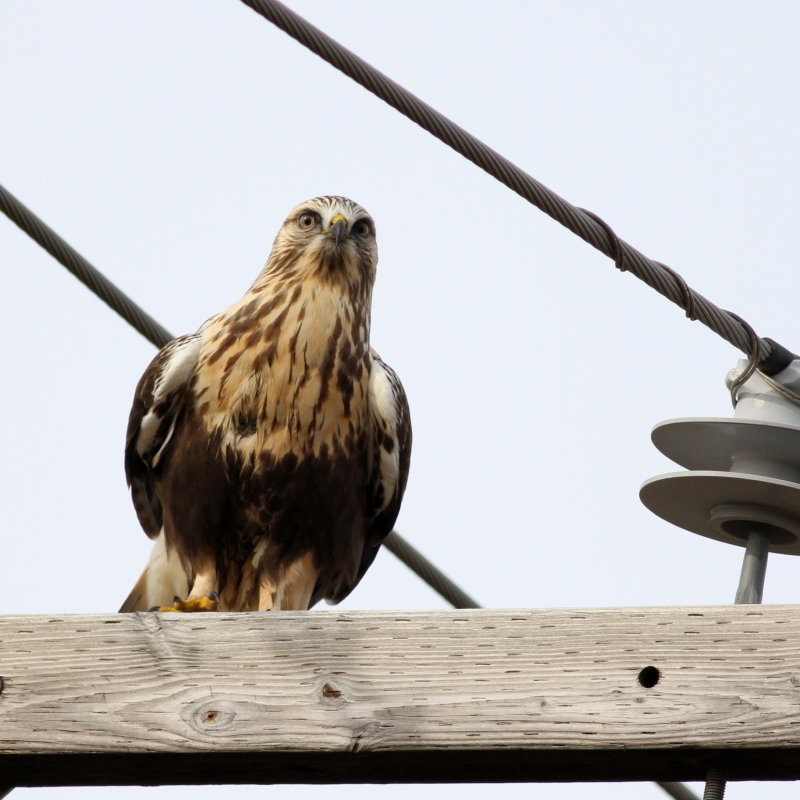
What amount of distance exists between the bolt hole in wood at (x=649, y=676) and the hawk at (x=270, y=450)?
2256mm

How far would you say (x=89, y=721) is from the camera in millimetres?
2432

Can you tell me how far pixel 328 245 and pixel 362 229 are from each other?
11.5 inches

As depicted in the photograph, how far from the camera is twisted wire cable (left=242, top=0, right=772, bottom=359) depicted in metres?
3.86

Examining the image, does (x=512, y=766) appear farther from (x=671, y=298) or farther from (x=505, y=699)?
(x=671, y=298)

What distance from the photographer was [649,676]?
2350 millimetres

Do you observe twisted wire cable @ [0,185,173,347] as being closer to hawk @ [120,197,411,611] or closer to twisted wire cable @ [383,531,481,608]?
hawk @ [120,197,411,611]

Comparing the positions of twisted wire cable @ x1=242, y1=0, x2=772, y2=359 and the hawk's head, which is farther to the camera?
the hawk's head

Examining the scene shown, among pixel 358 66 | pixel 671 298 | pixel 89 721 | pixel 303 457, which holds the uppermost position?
pixel 358 66

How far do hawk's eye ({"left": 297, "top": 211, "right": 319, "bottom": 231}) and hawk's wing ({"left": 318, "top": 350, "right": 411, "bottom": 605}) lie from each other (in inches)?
26.4

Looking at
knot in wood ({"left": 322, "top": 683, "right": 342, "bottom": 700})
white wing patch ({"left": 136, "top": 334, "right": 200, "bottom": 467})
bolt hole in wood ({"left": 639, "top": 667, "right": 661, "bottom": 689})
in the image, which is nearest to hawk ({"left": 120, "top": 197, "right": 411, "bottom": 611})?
white wing patch ({"left": 136, "top": 334, "right": 200, "bottom": 467})

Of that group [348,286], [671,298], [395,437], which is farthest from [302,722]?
[348,286]

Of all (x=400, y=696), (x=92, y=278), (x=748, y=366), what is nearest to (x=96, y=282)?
(x=92, y=278)

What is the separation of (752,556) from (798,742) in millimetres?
1122

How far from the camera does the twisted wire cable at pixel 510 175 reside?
386 cm
